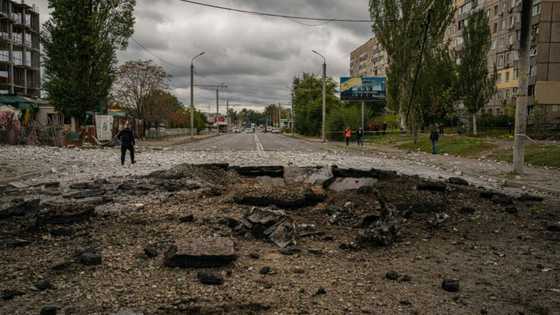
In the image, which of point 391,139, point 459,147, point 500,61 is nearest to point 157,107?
point 391,139

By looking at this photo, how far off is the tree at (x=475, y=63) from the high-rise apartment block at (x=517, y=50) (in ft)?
6.97

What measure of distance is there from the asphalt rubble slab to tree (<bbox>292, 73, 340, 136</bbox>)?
4920cm

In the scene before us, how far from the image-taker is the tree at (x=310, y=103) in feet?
207

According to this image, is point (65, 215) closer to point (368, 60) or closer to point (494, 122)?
point (494, 122)

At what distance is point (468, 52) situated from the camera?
41281 mm

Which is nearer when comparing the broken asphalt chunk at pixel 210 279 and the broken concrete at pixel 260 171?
the broken asphalt chunk at pixel 210 279

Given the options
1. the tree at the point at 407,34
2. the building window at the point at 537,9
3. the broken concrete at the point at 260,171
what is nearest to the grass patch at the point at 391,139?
the tree at the point at 407,34

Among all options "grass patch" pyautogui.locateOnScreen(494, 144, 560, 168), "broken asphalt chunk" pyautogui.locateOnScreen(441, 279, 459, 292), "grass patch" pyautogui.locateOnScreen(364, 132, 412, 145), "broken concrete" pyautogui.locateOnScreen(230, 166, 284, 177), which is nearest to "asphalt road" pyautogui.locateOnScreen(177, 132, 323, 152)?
"grass patch" pyautogui.locateOnScreen(364, 132, 412, 145)

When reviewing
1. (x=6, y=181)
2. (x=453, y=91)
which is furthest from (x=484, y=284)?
(x=453, y=91)

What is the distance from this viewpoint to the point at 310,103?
65312 millimetres

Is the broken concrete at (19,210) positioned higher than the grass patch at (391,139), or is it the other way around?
the grass patch at (391,139)

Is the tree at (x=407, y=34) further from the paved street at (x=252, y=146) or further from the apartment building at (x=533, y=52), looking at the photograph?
the paved street at (x=252, y=146)

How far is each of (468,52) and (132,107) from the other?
3288 centimetres

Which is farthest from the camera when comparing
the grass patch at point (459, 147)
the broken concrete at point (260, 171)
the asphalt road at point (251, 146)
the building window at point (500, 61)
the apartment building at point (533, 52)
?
the building window at point (500, 61)
